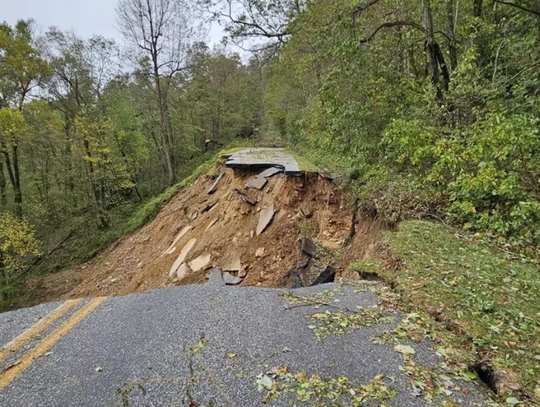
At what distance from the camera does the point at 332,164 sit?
8047 mm

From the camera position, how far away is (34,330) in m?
2.57

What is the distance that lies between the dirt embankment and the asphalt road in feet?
7.69

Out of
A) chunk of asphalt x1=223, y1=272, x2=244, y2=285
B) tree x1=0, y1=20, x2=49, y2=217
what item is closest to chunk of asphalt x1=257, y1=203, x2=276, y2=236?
chunk of asphalt x1=223, y1=272, x2=244, y2=285

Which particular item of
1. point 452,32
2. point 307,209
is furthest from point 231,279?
point 452,32

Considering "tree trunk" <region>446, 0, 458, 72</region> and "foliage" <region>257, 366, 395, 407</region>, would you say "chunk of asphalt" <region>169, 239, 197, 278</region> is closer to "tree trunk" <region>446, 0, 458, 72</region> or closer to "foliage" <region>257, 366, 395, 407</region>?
"foliage" <region>257, 366, 395, 407</region>

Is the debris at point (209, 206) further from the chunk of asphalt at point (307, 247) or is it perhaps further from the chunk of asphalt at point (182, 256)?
the chunk of asphalt at point (307, 247)

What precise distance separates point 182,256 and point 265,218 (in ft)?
7.06

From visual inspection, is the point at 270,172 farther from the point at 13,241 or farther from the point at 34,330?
the point at 13,241

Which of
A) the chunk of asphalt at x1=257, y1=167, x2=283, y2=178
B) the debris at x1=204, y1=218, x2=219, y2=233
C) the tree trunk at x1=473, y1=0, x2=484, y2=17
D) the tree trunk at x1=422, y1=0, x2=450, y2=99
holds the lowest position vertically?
the debris at x1=204, y1=218, x2=219, y2=233

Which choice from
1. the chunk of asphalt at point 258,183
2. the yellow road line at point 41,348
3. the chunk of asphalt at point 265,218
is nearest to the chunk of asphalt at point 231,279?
the chunk of asphalt at point 265,218

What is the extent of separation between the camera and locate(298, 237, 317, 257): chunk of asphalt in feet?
19.1

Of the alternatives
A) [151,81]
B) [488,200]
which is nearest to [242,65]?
[151,81]

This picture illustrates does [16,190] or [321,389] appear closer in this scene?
[321,389]

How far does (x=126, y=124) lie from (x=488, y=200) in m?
16.9
